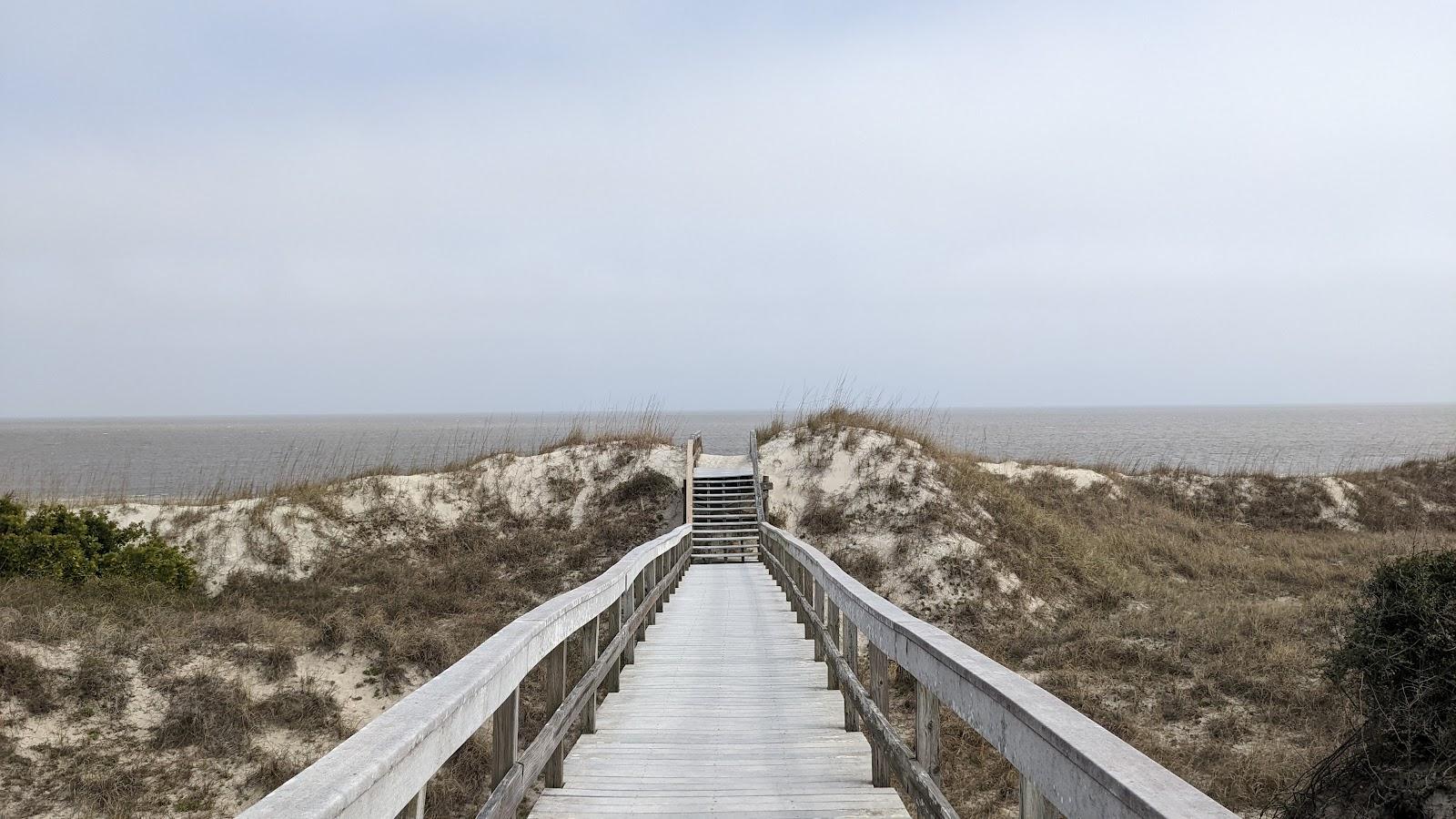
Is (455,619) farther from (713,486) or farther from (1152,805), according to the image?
(1152,805)

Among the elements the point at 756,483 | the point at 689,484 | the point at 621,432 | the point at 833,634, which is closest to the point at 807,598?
the point at 833,634

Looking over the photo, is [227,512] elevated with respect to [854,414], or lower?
lower

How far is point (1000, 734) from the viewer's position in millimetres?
2572

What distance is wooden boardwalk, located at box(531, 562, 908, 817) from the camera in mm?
4453

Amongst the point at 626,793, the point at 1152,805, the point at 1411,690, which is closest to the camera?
the point at 1152,805

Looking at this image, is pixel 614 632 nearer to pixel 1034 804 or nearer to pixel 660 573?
pixel 1034 804

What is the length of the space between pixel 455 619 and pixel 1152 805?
656 inches

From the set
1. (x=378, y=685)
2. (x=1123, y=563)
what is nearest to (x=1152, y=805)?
(x=378, y=685)

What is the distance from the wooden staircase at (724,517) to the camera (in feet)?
73.0

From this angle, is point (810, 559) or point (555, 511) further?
point (555, 511)

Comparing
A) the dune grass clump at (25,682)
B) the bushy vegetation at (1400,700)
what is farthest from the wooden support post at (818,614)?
the dune grass clump at (25,682)

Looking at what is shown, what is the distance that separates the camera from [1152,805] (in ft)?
5.41

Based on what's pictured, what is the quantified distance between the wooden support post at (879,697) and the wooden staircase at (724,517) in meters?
16.5

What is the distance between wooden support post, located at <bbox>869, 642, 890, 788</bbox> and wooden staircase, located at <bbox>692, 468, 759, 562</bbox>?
16.5 metres
